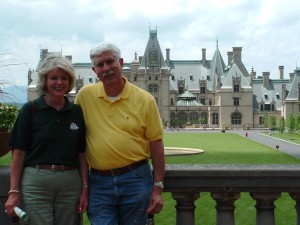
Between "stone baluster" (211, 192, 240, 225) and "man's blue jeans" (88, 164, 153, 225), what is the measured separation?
63 centimetres

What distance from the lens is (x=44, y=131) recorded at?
3.45 metres

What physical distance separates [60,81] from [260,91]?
87978 mm

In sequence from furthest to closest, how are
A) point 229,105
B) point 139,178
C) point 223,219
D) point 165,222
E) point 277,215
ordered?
point 229,105 → point 277,215 → point 165,222 → point 223,219 → point 139,178

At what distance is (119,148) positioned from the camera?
3.53 meters

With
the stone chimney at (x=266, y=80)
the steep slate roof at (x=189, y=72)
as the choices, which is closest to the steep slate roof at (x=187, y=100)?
the steep slate roof at (x=189, y=72)

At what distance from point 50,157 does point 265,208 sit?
5.69 feet

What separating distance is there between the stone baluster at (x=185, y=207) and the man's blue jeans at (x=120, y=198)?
389mm

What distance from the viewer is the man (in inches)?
139

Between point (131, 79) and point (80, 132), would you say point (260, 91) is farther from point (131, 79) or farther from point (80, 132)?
point (80, 132)

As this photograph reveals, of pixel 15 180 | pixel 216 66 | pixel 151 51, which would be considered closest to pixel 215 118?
pixel 216 66

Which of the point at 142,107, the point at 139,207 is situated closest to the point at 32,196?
the point at 139,207

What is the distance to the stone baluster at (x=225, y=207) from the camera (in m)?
3.83

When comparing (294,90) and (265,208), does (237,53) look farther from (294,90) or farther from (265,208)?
(265,208)

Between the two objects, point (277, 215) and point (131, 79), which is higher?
point (131, 79)
